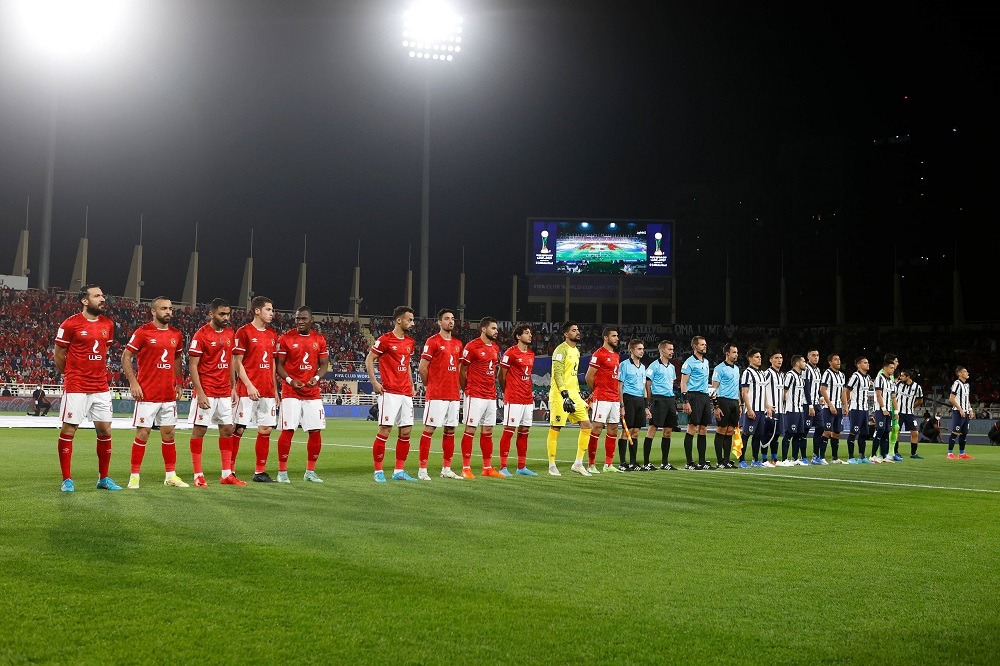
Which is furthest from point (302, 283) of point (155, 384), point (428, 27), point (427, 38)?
point (155, 384)

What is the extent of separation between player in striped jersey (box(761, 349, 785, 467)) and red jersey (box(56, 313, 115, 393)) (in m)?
11.9

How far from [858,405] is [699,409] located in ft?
16.8

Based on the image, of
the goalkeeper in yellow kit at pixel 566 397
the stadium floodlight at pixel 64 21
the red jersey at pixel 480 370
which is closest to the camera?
the red jersey at pixel 480 370

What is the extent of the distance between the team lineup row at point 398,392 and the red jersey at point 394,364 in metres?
0.02

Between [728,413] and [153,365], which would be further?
[728,413]

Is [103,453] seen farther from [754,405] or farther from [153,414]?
[754,405]

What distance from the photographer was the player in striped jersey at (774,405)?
16766 millimetres

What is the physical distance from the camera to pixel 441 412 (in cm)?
1205

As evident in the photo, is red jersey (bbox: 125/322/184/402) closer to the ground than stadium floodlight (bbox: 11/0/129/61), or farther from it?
closer to the ground

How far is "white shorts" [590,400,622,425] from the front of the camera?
13664 mm

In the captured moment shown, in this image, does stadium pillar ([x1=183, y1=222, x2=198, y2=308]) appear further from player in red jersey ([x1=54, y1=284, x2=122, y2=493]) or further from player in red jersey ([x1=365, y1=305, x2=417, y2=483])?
player in red jersey ([x1=54, y1=284, x2=122, y2=493])

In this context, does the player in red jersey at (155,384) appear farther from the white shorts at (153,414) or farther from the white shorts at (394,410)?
the white shorts at (394,410)

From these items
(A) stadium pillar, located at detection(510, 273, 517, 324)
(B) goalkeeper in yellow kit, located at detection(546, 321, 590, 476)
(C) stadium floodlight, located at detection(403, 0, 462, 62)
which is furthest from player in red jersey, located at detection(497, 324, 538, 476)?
(A) stadium pillar, located at detection(510, 273, 517, 324)

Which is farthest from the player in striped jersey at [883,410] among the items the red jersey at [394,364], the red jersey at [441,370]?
the red jersey at [394,364]
